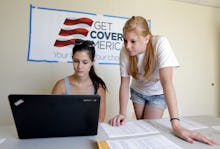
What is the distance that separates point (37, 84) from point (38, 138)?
1.41 metres

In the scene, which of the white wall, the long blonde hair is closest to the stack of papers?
the long blonde hair

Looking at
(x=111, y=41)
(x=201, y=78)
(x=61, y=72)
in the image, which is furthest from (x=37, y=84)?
(x=201, y=78)

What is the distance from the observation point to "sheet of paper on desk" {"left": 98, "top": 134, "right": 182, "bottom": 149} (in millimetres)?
646

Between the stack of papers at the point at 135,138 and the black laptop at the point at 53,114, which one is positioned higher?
the black laptop at the point at 53,114

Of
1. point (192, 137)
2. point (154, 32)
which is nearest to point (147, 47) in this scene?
point (192, 137)

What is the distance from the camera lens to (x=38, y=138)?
2.41 feet

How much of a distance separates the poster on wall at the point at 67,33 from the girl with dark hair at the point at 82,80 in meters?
0.71

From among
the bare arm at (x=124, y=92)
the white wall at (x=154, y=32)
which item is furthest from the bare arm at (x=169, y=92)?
the white wall at (x=154, y=32)

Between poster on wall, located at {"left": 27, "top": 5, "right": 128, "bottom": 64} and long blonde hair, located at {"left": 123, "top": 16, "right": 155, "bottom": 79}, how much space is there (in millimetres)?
1064

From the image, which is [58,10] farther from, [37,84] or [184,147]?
→ [184,147]

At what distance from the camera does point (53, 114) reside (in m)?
0.68

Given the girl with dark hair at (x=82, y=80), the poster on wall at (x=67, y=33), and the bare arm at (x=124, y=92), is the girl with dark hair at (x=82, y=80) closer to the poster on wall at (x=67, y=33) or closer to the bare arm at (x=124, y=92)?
the bare arm at (x=124, y=92)

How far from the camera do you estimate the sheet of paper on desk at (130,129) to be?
2.65ft

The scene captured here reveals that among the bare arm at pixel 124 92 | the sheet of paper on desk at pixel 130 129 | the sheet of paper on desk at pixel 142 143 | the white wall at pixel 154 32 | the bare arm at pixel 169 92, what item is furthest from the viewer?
the white wall at pixel 154 32
